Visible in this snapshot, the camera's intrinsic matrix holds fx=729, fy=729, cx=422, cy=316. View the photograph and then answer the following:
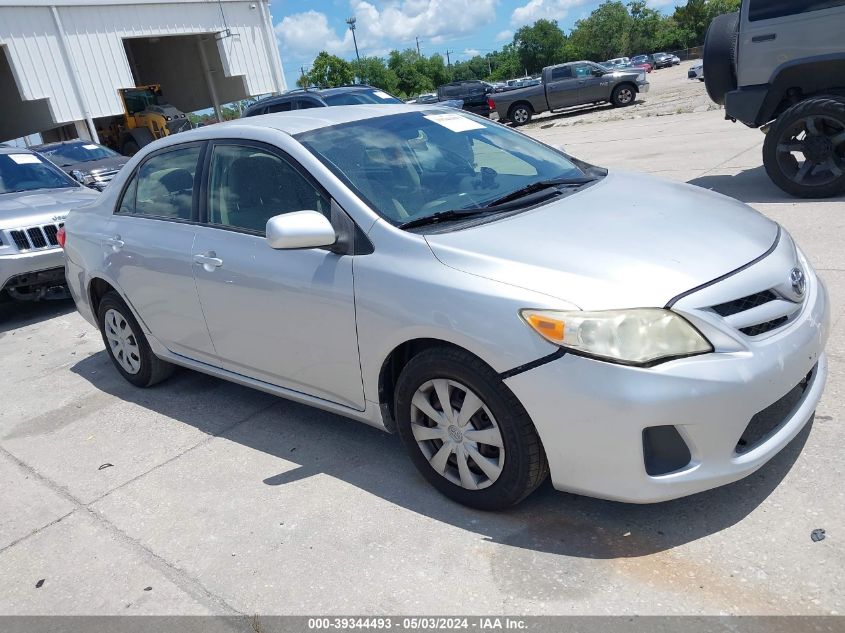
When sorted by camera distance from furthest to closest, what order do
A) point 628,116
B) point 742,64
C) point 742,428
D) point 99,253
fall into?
point 628,116 → point 742,64 → point 99,253 → point 742,428

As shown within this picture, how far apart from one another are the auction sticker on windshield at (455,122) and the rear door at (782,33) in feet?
15.2

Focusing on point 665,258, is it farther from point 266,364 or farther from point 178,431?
point 178,431

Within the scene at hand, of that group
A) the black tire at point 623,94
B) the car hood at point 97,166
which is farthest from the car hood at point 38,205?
the black tire at point 623,94

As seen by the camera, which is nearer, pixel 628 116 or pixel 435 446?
pixel 435 446

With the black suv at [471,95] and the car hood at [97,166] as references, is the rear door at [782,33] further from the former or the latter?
the black suv at [471,95]

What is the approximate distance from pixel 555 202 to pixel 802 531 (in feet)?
5.59

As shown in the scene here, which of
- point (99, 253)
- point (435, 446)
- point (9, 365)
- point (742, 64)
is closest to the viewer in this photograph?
point (435, 446)

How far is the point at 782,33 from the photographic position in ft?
23.6

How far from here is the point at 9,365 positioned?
617cm

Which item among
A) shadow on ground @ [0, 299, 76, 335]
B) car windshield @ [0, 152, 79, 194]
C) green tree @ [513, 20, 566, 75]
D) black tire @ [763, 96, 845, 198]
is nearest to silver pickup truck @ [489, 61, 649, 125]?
black tire @ [763, 96, 845, 198]

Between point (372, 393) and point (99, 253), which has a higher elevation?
point (99, 253)

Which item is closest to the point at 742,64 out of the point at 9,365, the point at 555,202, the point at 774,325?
the point at 555,202

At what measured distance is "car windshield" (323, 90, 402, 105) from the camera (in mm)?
12922

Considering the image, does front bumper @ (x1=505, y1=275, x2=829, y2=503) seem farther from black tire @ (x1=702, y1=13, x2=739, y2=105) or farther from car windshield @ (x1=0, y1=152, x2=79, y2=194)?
car windshield @ (x1=0, y1=152, x2=79, y2=194)
